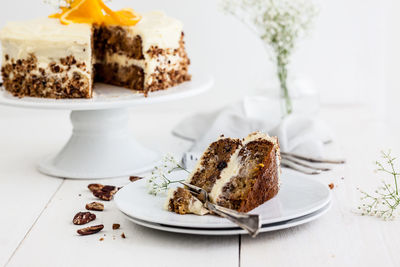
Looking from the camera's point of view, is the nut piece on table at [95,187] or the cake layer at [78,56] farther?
the cake layer at [78,56]

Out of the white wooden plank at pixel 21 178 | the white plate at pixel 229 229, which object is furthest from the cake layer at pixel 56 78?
→ the white plate at pixel 229 229

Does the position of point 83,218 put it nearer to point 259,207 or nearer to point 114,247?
point 114,247

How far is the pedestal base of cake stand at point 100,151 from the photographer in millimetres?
3002

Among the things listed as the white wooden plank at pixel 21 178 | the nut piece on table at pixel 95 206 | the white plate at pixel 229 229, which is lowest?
the white wooden plank at pixel 21 178

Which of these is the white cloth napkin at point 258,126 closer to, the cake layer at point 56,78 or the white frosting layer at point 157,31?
the white frosting layer at point 157,31

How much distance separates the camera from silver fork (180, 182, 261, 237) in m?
1.92

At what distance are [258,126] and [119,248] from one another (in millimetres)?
1531

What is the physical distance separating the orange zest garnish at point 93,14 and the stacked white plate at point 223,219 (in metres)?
1.12

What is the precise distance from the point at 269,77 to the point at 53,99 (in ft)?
4.19

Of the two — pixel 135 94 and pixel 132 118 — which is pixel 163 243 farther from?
pixel 132 118

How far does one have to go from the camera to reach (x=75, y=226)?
232cm

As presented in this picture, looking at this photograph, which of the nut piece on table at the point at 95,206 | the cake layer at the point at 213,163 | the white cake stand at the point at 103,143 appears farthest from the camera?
the white cake stand at the point at 103,143

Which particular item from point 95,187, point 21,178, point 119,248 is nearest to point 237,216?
point 119,248

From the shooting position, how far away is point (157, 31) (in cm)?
313
